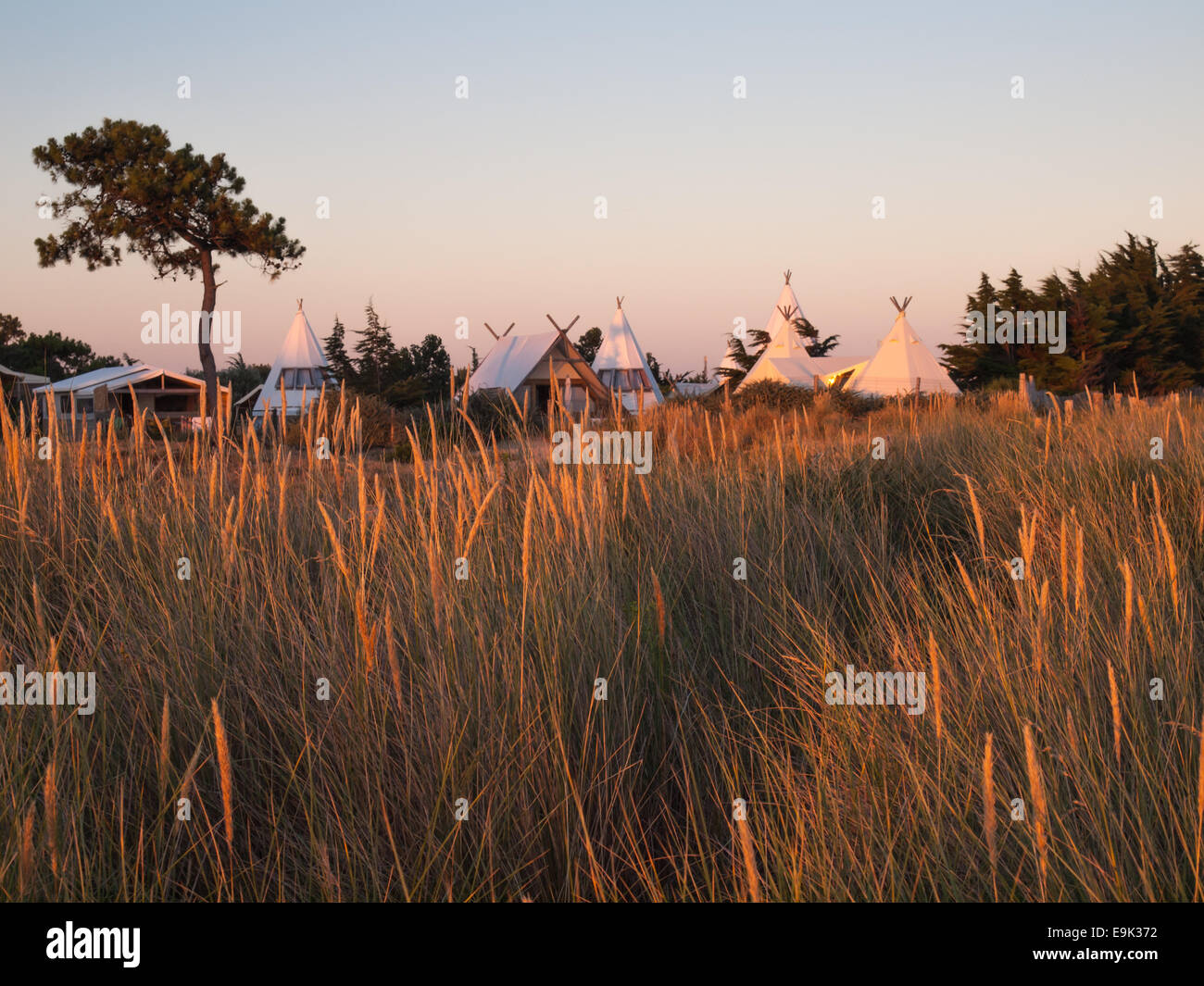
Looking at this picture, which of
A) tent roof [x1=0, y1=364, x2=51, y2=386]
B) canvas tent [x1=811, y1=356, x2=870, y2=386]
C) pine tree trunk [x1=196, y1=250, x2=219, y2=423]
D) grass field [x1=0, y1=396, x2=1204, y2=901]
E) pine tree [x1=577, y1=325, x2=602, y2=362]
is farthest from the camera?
pine tree [x1=577, y1=325, x2=602, y2=362]

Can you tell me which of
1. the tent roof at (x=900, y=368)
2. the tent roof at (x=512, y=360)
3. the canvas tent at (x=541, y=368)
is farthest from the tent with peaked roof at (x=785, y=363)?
the tent roof at (x=512, y=360)

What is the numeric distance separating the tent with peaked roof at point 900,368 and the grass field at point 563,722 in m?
21.6

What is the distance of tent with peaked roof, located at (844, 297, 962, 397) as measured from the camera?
23688mm

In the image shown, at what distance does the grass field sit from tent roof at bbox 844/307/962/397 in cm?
2159

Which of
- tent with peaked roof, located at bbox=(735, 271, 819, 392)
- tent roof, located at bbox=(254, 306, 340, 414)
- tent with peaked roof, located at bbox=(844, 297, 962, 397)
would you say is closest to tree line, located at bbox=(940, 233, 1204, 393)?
tent with peaked roof, located at bbox=(844, 297, 962, 397)

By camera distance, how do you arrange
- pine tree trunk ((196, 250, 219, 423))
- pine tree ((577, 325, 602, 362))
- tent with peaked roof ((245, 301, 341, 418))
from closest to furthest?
1. pine tree trunk ((196, 250, 219, 423))
2. tent with peaked roof ((245, 301, 341, 418))
3. pine tree ((577, 325, 602, 362))

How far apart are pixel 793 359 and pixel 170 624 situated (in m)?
30.3

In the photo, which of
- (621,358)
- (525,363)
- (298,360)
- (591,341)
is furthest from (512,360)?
(591,341)

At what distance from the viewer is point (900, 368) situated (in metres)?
24.0

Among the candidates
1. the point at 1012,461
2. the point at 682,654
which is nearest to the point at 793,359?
the point at 1012,461

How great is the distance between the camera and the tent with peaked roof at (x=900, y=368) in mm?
23688

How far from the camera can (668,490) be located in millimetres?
4043

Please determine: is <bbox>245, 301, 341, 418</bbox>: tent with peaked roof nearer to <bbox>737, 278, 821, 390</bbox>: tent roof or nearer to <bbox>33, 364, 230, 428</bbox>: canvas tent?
<bbox>33, 364, 230, 428</bbox>: canvas tent

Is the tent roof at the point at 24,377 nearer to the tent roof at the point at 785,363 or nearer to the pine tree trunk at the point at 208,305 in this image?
the pine tree trunk at the point at 208,305
